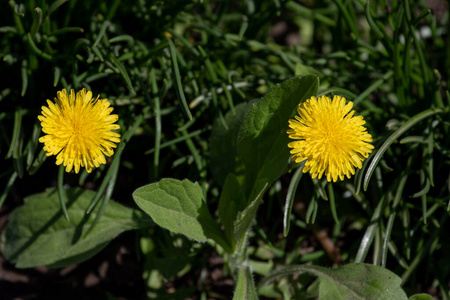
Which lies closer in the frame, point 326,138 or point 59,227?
point 326,138

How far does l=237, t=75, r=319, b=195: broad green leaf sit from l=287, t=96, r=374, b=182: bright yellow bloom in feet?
0.37

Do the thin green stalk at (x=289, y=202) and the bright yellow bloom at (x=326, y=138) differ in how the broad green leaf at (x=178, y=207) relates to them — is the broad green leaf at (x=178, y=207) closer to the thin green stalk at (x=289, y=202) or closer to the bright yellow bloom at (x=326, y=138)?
the thin green stalk at (x=289, y=202)

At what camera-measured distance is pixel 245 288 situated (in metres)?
2.06

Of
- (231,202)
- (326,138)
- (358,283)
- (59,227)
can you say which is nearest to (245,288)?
(231,202)

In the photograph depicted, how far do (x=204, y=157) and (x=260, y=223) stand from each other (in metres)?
0.55

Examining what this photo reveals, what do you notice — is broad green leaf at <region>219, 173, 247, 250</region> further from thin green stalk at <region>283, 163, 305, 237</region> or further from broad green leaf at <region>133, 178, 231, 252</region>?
thin green stalk at <region>283, 163, 305, 237</region>

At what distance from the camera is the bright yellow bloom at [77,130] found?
181 centimetres

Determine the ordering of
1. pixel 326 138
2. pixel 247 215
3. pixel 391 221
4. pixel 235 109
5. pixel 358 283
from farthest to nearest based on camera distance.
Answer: pixel 235 109 < pixel 391 221 < pixel 358 283 < pixel 247 215 < pixel 326 138

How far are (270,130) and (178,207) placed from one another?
515 mm

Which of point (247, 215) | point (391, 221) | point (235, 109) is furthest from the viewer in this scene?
point (235, 109)

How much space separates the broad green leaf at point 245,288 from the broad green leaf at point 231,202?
0.17 meters

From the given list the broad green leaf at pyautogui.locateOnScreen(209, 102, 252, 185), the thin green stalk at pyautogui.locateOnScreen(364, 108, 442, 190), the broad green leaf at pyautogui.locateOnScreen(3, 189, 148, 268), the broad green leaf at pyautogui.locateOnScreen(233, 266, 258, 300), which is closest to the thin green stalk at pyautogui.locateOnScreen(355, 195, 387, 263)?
the thin green stalk at pyautogui.locateOnScreen(364, 108, 442, 190)

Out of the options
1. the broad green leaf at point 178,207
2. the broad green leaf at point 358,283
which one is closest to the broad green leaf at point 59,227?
the broad green leaf at point 178,207

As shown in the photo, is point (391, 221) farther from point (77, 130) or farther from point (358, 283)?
point (77, 130)
